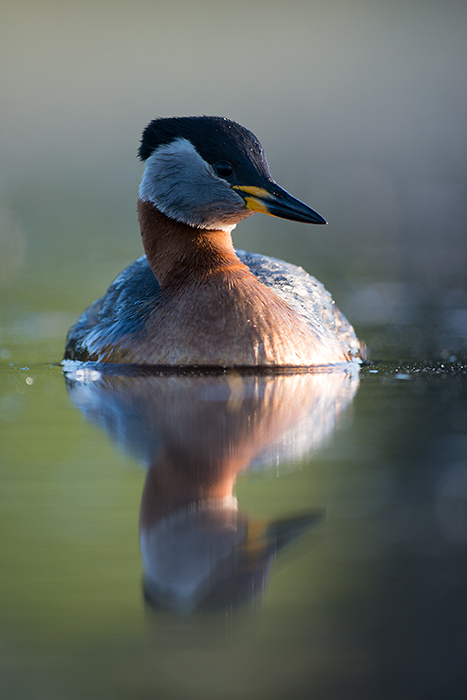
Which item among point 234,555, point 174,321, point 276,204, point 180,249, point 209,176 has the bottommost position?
point 174,321

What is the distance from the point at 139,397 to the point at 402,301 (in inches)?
239

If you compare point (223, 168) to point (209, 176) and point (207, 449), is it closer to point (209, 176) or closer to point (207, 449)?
point (209, 176)

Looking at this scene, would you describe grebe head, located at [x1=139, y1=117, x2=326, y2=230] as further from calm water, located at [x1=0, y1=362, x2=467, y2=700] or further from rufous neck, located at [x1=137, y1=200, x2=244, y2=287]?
calm water, located at [x1=0, y1=362, x2=467, y2=700]

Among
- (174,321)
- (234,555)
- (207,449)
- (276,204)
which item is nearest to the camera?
(234,555)

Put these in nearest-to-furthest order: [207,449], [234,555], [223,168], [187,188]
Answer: [234,555], [207,449], [223,168], [187,188]

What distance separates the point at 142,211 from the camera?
6770mm

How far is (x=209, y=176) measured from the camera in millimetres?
6371

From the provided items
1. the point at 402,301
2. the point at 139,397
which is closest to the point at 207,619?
the point at 139,397

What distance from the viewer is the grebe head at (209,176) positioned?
6.20m

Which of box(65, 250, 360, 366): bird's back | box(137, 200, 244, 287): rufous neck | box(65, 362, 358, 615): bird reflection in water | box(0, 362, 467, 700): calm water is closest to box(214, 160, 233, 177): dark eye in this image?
box(137, 200, 244, 287): rufous neck

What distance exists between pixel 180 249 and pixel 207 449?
3.08m

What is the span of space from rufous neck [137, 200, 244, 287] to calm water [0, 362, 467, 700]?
6.70 ft

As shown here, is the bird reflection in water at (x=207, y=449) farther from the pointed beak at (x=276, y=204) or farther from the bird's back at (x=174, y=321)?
the pointed beak at (x=276, y=204)

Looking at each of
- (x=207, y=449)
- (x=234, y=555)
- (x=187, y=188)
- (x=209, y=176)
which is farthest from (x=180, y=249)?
(x=234, y=555)
